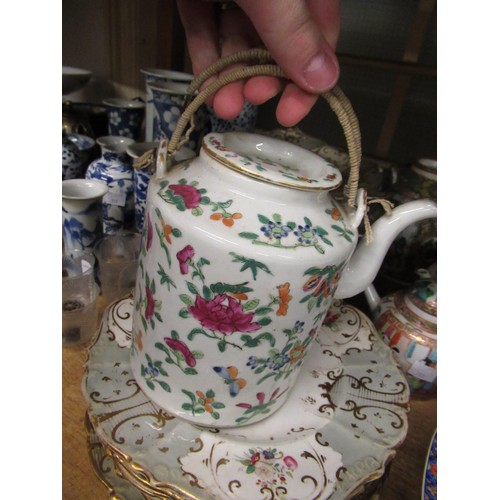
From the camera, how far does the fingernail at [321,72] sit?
44 centimetres

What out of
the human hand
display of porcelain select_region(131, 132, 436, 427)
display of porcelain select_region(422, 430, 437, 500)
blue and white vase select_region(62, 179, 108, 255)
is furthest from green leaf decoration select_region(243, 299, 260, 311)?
blue and white vase select_region(62, 179, 108, 255)

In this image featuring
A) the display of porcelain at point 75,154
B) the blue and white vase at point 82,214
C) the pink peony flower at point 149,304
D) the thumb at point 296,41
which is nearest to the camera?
the thumb at point 296,41

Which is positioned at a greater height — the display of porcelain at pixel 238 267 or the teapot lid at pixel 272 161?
the teapot lid at pixel 272 161

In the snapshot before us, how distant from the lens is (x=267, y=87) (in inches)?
22.4

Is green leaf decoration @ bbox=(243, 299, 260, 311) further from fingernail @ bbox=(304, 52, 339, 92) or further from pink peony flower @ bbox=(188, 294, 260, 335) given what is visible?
fingernail @ bbox=(304, 52, 339, 92)

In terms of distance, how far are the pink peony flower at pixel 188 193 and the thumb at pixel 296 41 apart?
0.18m

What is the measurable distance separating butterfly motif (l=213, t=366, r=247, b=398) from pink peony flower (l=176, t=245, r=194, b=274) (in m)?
0.14

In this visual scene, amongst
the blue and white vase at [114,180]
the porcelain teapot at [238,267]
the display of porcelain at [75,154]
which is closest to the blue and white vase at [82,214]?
the blue and white vase at [114,180]

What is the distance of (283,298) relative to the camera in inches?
17.7

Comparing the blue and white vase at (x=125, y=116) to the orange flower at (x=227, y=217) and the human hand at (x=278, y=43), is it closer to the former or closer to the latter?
the human hand at (x=278, y=43)

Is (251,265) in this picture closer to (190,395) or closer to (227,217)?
(227,217)

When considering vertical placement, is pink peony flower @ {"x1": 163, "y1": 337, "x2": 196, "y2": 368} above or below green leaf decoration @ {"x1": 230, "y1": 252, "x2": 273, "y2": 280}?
below

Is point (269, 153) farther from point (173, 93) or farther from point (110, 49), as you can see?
point (110, 49)

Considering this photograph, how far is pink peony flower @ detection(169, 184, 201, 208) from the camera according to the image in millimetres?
456
